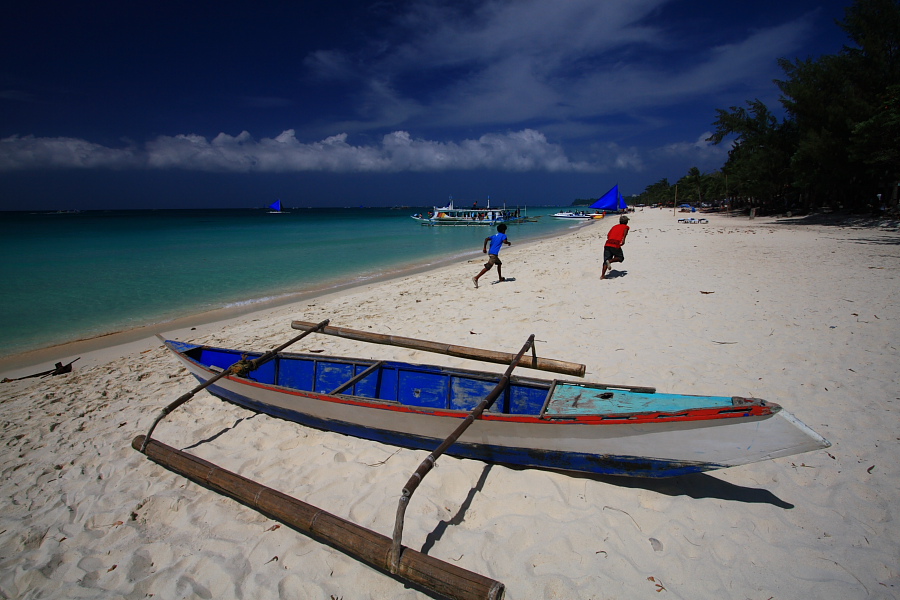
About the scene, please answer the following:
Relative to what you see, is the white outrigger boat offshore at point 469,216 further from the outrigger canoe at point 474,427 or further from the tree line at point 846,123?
the outrigger canoe at point 474,427

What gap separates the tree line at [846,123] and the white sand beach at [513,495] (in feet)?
59.2

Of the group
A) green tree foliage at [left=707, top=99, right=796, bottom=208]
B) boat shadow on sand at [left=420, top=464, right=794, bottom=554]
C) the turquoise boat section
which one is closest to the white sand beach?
boat shadow on sand at [left=420, top=464, right=794, bottom=554]

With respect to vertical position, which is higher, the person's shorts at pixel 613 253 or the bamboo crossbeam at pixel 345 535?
the person's shorts at pixel 613 253

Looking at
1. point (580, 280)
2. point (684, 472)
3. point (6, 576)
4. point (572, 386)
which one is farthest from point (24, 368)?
point (580, 280)

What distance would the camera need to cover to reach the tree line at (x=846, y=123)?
17969 mm

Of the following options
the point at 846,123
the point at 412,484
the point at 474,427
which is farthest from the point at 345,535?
the point at 846,123

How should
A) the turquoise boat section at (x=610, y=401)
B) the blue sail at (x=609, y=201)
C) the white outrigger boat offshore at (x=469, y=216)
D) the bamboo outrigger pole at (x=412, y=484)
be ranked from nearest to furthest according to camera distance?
the bamboo outrigger pole at (x=412, y=484)
the turquoise boat section at (x=610, y=401)
the blue sail at (x=609, y=201)
the white outrigger boat offshore at (x=469, y=216)

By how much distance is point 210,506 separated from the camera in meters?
3.50

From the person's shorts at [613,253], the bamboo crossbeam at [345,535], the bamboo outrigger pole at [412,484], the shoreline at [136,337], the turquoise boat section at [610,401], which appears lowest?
the shoreline at [136,337]

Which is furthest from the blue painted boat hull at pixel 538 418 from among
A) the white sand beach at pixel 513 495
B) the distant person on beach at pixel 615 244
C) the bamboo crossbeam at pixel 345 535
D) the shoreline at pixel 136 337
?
the distant person on beach at pixel 615 244

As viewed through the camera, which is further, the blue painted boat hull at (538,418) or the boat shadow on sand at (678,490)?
the boat shadow on sand at (678,490)

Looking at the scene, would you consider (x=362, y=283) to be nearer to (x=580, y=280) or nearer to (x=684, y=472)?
(x=580, y=280)

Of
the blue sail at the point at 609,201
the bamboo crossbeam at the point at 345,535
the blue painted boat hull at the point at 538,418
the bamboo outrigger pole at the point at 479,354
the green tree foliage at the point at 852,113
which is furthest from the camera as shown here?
the blue sail at the point at 609,201

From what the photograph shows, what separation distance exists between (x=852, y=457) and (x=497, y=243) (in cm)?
829
